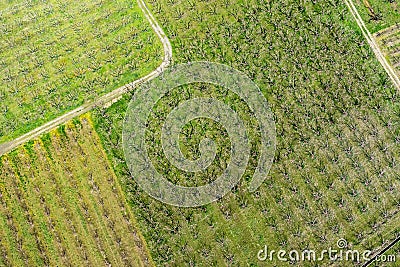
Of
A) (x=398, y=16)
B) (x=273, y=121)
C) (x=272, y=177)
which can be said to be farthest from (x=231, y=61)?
(x=398, y=16)

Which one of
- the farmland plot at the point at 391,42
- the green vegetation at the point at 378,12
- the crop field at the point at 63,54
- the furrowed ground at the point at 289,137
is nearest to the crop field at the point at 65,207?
the furrowed ground at the point at 289,137

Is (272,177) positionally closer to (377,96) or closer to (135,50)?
(377,96)

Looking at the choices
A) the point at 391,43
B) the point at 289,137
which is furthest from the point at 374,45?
the point at 289,137

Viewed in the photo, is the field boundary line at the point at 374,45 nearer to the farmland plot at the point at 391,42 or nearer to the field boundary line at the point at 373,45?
the field boundary line at the point at 373,45

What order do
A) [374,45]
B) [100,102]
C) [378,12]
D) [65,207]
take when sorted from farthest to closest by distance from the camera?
[378,12] → [374,45] → [100,102] → [65,207]

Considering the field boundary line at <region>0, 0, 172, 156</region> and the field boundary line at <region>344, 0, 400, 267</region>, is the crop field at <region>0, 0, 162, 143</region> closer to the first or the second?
the field boundary line at <region>0, 0, 172, 156</region>

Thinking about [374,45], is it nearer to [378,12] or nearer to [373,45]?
[373,45]

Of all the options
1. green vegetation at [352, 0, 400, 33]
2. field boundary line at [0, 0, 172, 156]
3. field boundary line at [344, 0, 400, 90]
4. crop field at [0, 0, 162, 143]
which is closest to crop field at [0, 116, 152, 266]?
field boundary line at [0, 0, 172, 156]
